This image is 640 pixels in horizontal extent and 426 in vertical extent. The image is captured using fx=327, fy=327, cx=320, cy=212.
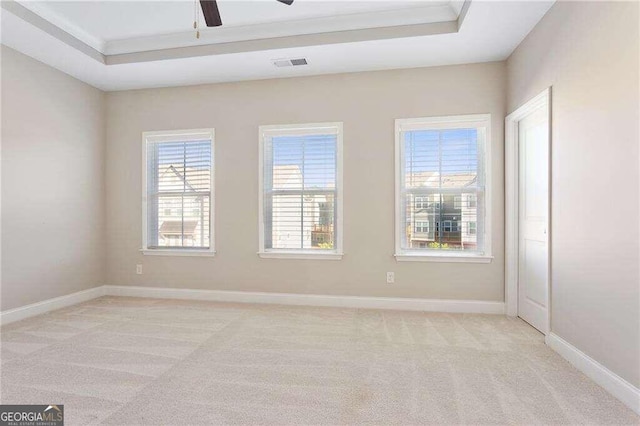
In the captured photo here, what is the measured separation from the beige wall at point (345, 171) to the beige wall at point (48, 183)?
229 mm

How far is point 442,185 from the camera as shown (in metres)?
3.70

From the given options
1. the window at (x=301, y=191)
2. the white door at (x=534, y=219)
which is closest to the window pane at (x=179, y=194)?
the window at (x=301, y=191)

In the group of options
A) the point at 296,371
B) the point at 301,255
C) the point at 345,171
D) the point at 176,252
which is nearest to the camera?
the point at 296,371

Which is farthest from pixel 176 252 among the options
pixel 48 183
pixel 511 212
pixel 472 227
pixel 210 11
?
pixel 511 212

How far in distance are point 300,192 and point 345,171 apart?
0.61 meters

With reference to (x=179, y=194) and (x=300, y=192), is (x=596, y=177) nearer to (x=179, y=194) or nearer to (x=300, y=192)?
(x=300, y=192)

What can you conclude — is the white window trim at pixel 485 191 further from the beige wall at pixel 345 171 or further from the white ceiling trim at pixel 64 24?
the white ceiling trim at pixel 64 24

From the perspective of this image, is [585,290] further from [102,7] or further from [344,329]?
[102,7]

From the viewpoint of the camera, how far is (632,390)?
185 centimetres

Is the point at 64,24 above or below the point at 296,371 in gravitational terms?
above

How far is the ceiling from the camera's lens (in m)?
2.94

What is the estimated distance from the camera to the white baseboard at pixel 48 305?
130 inches
